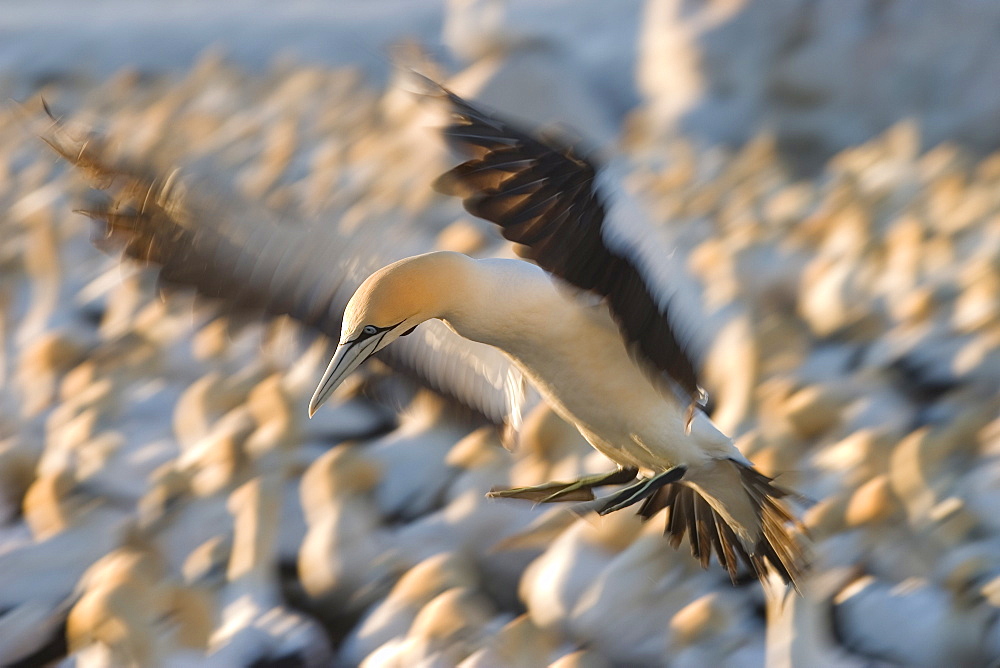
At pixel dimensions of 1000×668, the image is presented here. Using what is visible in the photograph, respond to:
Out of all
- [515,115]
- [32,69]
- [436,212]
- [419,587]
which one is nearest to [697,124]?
[515,115]

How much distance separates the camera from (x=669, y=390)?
3.30 feet

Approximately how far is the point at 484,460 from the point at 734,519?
407 millimetres

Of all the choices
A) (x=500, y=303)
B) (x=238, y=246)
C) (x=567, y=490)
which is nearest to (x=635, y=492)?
(x=567, y=490)

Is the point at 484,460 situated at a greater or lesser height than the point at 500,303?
greater

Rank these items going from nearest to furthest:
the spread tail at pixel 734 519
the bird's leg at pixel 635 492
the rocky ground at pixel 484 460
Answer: the bird's leg at pixel 635 492, the spread tail at pixel 734 519, the rocky ground at pixel 484 460

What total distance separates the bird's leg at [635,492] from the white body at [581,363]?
1cm

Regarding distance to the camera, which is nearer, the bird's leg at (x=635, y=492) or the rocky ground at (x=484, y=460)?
the bird's leg at (x=635, y=492)

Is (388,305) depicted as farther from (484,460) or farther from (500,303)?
(484,460)

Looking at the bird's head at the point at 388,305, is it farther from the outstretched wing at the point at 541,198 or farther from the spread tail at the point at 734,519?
the spread tail at the point at 734,519

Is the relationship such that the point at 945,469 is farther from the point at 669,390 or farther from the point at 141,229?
the point at 141,229

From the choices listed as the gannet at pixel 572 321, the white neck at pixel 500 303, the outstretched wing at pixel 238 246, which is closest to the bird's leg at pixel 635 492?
the gannet at pixel 572 321

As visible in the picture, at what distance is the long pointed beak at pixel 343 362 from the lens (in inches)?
34.6

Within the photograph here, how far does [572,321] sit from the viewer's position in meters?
0.96

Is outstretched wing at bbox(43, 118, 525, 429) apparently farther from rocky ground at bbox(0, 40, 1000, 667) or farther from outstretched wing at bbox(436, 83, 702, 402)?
outstretched wing at bbox(436, 83, 702, 402)
